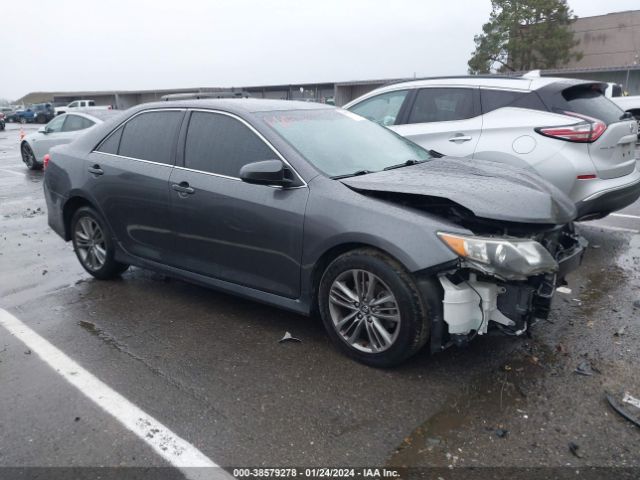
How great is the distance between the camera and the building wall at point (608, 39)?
5269 cm

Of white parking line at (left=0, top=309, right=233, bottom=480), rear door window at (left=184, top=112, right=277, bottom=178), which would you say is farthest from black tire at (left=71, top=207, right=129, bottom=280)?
rear door window at (left=184, top=112, right=277, bottom=178)

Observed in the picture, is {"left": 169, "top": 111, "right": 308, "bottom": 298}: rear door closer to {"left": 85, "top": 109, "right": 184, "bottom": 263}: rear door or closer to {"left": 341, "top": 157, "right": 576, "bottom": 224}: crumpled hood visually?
{"left": 85, "top": 109, "right": 184, "bottom": 263}: rear door

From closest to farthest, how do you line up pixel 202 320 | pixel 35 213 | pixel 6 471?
pixel 6 471, pixel 202 320, pixel 35 213

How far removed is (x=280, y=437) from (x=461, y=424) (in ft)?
3.18

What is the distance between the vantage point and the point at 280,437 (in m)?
2.88

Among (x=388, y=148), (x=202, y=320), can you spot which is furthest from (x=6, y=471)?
(x=388, y=148)

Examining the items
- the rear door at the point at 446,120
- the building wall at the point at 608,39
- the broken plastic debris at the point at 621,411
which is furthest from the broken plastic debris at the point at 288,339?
the building wall at the point at 608,39

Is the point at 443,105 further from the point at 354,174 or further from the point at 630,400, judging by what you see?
the point at 630,400

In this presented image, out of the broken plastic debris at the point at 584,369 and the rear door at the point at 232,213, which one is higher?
the rear door at the point at 232,213

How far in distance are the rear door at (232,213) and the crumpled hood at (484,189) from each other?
1.83 feet

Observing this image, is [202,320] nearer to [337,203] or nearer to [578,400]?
[337,203]

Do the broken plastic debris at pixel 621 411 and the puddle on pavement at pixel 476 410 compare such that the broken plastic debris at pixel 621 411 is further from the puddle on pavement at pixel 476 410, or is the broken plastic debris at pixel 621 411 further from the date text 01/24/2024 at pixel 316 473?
the date text 01/24/2024 at pixel 316 473

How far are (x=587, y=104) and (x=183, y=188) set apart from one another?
165 inches

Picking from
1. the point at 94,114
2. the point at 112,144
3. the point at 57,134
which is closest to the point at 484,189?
the point at 112,144
